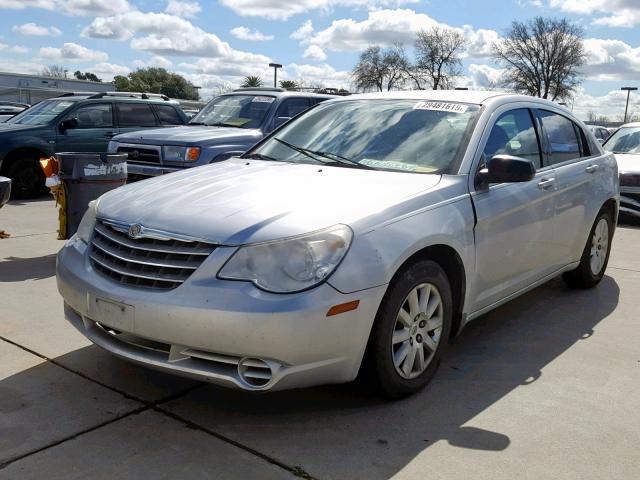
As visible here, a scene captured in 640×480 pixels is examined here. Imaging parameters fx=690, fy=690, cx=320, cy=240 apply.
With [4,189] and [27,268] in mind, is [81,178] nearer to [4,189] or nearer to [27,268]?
[4,189]

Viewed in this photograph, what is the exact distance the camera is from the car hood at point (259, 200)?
3.20 m

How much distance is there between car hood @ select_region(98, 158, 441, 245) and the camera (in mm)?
3195

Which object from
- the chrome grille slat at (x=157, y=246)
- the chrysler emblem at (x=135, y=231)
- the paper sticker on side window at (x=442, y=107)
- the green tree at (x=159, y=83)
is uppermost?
the green tree at (x=159, y=83)

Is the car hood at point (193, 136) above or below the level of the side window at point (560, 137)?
below

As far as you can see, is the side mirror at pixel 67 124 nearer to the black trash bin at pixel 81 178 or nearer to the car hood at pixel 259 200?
the black trash bin at pixel 81 178

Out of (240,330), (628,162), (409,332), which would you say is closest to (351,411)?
(409,332)

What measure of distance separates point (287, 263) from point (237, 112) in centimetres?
731

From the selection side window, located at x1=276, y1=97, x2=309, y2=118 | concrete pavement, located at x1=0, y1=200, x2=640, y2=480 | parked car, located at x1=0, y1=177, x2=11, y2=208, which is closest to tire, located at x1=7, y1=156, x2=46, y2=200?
side window, located at x1=276, y1=97, x2=309, y2=118

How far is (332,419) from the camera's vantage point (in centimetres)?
341

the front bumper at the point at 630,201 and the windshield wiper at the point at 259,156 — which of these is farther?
the front bumper at the point at 630,201

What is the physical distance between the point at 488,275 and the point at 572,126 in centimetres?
214

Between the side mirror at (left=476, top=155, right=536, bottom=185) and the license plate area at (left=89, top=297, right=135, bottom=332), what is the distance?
2.16 meters

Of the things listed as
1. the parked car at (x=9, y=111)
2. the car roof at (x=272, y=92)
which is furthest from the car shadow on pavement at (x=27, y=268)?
the parked car at (x=9, y=111)

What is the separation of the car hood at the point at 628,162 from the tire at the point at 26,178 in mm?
9260
